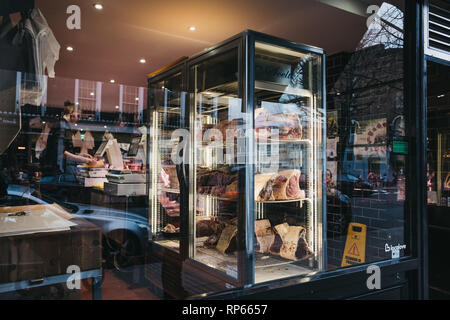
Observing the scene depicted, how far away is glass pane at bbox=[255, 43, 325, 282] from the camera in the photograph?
95.5 inches

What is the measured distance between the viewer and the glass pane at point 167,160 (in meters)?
2.88

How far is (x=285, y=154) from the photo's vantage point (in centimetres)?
255

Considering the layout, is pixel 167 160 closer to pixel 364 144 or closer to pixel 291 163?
pixel 291 163

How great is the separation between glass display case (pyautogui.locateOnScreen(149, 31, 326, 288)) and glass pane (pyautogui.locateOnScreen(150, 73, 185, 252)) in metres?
0.01

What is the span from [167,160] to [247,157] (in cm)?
98

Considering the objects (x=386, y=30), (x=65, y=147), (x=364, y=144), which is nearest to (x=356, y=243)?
(x=364, y=144)

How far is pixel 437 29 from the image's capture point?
2275 millimetres

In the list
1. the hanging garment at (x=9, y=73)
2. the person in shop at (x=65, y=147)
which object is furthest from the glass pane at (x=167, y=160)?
the hanging garment at (x=9, y=73)

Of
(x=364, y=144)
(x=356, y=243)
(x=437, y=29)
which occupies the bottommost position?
(x=356, y=243)

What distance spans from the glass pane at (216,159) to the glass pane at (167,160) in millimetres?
208

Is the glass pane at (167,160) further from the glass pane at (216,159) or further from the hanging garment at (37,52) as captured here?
the hanging garment at (37,52)

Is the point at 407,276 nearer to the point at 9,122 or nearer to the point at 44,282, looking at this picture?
the point at 44,282

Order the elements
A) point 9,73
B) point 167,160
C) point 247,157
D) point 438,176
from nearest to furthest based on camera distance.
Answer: point 9,73
point 247,157
point 167,160
point 438,176

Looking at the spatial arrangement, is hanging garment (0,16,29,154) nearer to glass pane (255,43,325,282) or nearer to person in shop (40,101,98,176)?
person in shop (40,101,98,176)
